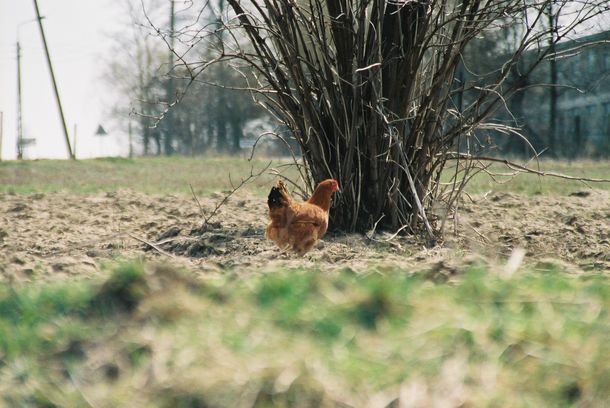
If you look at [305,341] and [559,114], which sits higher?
[305,341]

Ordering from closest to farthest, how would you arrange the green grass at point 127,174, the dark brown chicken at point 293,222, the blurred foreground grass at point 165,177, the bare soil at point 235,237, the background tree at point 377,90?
the bare soil at point 235,237 < the dark brown chicken at point 293,222 < the background tree at point 377,90 < the blurred foreground grass at point 165,177 < the green grass at point 127,174

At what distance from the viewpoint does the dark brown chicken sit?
6.30 m

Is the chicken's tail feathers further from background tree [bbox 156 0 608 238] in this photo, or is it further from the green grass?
the green grass

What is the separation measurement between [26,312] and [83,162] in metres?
24.3

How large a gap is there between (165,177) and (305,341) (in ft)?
56.5

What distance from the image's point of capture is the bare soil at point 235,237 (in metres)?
5.33

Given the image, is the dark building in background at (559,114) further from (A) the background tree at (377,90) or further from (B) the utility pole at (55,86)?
(A) the background tree at (377,90)

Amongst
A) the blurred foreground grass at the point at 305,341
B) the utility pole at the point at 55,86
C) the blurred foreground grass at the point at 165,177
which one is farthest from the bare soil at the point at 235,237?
the utility pole at the point at 55,86

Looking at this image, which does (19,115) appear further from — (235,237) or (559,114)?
(235,237)

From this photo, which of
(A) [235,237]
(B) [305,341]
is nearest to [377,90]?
(A) [235,237]

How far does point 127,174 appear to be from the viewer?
71.7 ft

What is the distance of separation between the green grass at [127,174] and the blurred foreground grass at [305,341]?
1018 cm

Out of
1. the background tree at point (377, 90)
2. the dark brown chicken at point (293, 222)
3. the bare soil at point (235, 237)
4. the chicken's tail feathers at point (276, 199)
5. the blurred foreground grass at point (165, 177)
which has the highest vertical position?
the background tree at point (377, 90)

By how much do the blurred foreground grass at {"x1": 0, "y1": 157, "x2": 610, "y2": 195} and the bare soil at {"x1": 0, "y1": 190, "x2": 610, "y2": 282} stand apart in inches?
91.2
